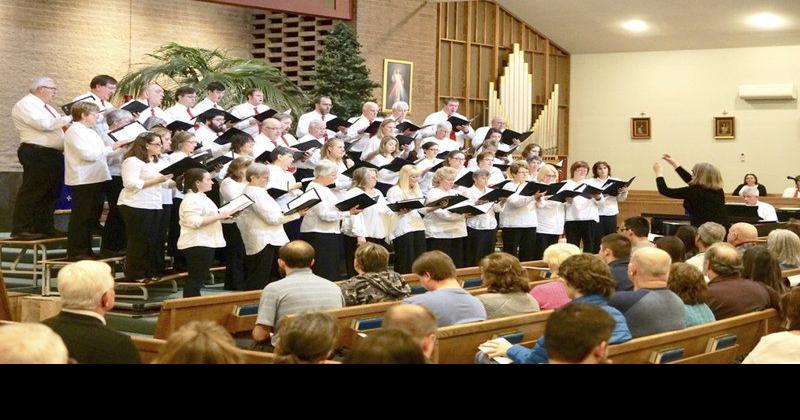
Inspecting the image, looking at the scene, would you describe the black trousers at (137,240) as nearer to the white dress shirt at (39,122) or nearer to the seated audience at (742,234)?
the white dress shirt at (39,122)

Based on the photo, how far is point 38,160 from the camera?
324 inches

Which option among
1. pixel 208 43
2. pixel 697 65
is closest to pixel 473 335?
pixel 208 43

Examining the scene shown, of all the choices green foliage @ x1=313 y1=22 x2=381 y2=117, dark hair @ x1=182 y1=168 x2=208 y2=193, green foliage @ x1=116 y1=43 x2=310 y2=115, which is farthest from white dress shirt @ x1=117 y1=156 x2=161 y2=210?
green foliage @ x1=313 y1=22 x2=381 y2=117

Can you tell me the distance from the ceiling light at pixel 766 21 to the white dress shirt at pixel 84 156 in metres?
10.4

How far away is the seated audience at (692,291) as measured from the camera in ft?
16.7

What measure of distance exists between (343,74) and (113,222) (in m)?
5.08

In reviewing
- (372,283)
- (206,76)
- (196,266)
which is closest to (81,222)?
(196,266)

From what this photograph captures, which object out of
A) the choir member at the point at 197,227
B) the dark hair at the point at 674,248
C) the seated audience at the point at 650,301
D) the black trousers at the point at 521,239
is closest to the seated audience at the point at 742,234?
the dark hair at the point at 674,248

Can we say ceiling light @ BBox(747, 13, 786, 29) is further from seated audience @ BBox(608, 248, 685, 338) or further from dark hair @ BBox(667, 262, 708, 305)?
seated audience @ BBox(608, 248, 685, 338)

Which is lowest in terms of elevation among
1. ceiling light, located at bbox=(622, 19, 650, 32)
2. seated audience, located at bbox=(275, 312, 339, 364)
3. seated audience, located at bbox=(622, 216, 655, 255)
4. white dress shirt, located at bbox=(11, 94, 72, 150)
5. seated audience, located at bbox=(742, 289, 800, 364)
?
seated audience, located at bbox=(742, 289, 800, 364)

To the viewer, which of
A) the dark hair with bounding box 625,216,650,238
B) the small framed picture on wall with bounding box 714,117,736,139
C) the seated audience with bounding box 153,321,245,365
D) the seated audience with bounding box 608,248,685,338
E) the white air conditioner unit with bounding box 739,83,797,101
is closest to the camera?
the seated audience with bounding box 153,321,245,365

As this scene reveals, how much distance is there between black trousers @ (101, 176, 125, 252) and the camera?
323 inches

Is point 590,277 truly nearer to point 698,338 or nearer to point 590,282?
point 590,282

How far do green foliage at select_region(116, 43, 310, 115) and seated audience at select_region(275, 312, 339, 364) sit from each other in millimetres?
8679
